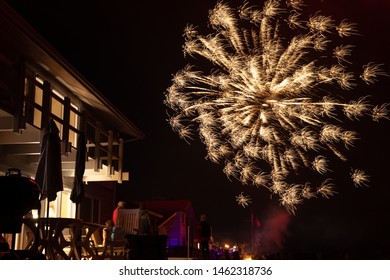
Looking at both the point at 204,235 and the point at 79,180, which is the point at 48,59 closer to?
the point at 79,180

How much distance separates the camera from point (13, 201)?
615cm

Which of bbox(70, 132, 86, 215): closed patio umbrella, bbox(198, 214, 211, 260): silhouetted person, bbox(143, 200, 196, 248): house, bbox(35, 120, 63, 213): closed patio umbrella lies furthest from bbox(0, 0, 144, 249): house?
bbox(143, 200, 196, 248): house

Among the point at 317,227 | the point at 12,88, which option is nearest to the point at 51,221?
the point at 12,88

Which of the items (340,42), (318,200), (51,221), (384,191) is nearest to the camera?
(51,221)

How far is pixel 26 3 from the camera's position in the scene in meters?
13.5

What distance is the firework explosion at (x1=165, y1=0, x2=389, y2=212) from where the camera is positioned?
1414cm

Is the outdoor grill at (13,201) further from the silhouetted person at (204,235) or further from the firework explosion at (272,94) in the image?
the firework explosion at (272,94)

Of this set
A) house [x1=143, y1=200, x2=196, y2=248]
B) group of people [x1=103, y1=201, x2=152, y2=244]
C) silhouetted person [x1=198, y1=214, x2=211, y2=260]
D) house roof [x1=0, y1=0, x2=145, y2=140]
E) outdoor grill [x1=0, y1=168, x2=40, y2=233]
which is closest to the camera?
outdoor grill [x1=0, y1=168, x2=40, y2=233]

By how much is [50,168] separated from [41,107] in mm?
3641

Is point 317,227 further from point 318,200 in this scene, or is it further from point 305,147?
point 305,147

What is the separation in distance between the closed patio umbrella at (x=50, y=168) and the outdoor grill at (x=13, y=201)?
5.18 ft

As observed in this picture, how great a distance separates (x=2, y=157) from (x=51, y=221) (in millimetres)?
3806

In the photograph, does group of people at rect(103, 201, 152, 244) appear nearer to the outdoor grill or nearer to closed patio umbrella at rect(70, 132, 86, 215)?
closed patio umbrella at rect(70, 132, 86, 215)

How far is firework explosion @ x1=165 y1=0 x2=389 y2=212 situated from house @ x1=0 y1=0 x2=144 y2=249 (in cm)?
245
